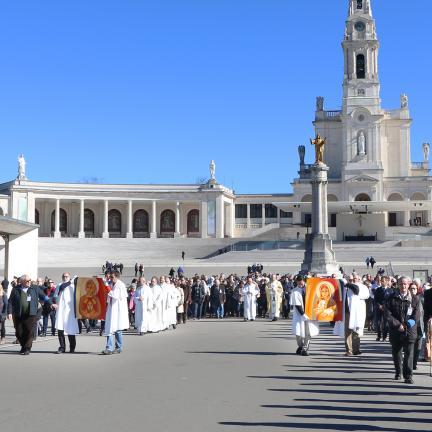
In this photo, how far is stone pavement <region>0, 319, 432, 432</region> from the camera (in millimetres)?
7727

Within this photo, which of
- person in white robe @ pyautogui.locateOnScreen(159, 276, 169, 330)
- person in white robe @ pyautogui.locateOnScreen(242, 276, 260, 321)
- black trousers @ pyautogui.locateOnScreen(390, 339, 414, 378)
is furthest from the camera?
person in white robe @ pyautogui.locateOnScreen(242, 276, 260, 321)

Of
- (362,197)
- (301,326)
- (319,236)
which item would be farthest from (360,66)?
(301,326)

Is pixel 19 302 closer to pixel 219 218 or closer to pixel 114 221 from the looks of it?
pixel 219 218

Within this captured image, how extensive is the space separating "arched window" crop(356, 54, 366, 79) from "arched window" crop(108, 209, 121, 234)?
101ft

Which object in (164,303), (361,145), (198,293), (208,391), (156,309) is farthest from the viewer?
(361,145)

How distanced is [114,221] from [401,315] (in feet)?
238

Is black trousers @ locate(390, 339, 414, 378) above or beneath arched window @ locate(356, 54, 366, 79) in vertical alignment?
beneath

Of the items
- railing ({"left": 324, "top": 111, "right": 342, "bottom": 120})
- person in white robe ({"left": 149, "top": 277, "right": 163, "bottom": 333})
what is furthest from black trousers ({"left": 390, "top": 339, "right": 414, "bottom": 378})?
railing ({"left": 324, "top": 111, "right": 342, "bottom": 120})

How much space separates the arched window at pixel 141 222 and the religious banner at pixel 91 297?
66.6m

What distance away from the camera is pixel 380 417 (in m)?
8.05

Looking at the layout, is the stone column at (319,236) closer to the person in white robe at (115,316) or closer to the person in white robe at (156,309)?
the person in white robe at (156,309)

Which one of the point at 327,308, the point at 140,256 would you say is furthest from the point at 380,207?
the point at 327,308

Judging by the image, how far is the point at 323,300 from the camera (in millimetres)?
14570

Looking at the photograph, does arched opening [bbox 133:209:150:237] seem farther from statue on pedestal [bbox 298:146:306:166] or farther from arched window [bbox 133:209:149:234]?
statue on pedestal [bbox 298:146:306:166]
